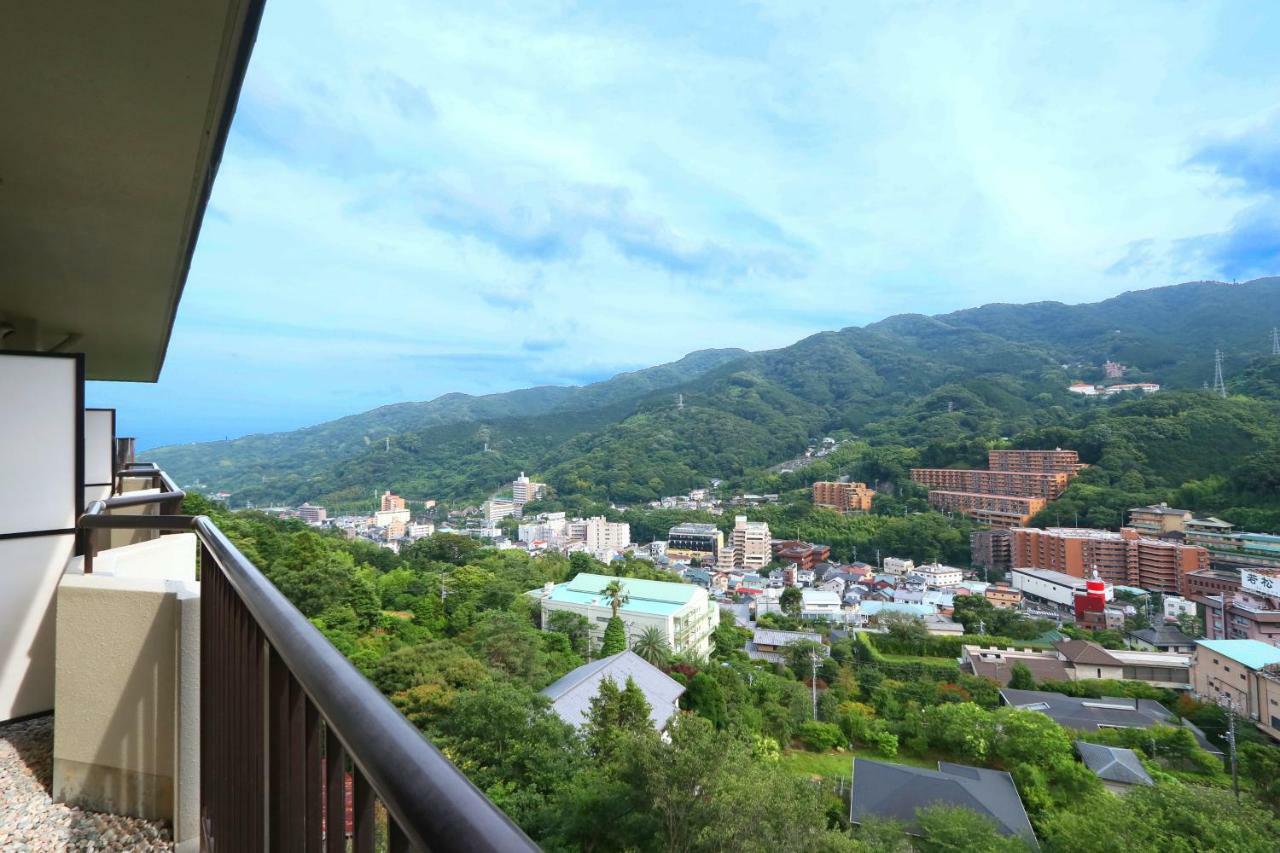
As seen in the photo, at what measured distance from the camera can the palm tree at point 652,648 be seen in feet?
47.8

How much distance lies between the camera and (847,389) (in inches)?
2426

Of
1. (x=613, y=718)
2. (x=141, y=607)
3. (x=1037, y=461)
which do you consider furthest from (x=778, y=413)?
(x=141, y=607)

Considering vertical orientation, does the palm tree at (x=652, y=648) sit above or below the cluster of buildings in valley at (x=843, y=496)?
below

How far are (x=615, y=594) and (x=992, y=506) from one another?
2574cm

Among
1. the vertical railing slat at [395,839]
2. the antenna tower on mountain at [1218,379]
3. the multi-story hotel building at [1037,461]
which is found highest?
the antenna tower on mountain at [1218,379]

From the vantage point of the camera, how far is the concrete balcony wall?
1421mm

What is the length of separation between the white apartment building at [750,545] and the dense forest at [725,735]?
43.0 feet

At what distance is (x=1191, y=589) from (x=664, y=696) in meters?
24.6

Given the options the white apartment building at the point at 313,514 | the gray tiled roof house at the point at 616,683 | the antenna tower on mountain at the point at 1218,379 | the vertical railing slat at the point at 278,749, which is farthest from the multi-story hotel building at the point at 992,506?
the white apartment building at the point at 313,514

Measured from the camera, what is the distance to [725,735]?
20.2 feet

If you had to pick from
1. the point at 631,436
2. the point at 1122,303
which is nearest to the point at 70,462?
the point at 631,436

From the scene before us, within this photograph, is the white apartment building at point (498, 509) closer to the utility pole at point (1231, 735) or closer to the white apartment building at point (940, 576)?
the white apartment building at point (940, 576)

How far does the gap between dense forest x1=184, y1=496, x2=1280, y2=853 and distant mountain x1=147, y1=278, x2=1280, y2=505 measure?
28374 mm

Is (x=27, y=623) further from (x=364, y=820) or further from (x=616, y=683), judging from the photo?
(x=616, y=683)
